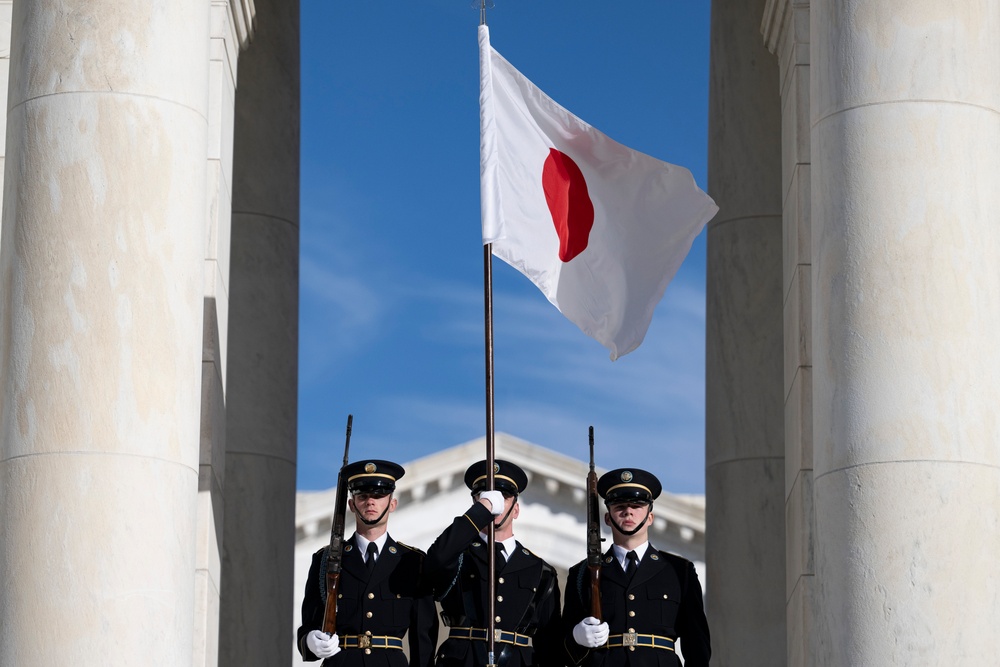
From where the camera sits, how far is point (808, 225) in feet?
102

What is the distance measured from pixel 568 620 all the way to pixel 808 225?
7252 millimetres

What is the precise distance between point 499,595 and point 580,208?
6.74 meters

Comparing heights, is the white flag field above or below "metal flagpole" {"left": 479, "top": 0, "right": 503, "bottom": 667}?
above

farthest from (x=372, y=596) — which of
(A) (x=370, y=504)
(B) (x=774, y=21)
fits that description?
(B) (x=774, y=21)

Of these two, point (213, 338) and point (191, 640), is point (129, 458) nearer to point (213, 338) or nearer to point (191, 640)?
point (191, 640)

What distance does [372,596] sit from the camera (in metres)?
28.7

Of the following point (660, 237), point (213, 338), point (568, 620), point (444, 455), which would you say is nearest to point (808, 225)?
point (660, 237)

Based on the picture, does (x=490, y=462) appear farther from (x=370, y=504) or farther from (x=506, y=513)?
(x=370, y=504)

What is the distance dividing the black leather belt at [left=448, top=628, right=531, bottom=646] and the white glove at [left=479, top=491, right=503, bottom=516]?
1.74 meters

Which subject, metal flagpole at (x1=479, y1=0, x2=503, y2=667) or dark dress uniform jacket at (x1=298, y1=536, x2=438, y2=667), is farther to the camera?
dark dress uniform jacket at (x1=298, y1=536, x2=438, y2=667)

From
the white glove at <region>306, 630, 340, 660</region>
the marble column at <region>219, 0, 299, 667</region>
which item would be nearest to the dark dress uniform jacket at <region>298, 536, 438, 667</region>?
the white glove at <region>306, 630, 340, 660</region>

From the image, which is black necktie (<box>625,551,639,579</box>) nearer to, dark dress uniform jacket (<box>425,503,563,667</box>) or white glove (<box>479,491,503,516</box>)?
dark dress uniform jacket (<box>425,503,563,667</box>)

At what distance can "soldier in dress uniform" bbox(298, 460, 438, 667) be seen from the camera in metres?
28.5

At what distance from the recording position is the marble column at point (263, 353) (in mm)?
36312
